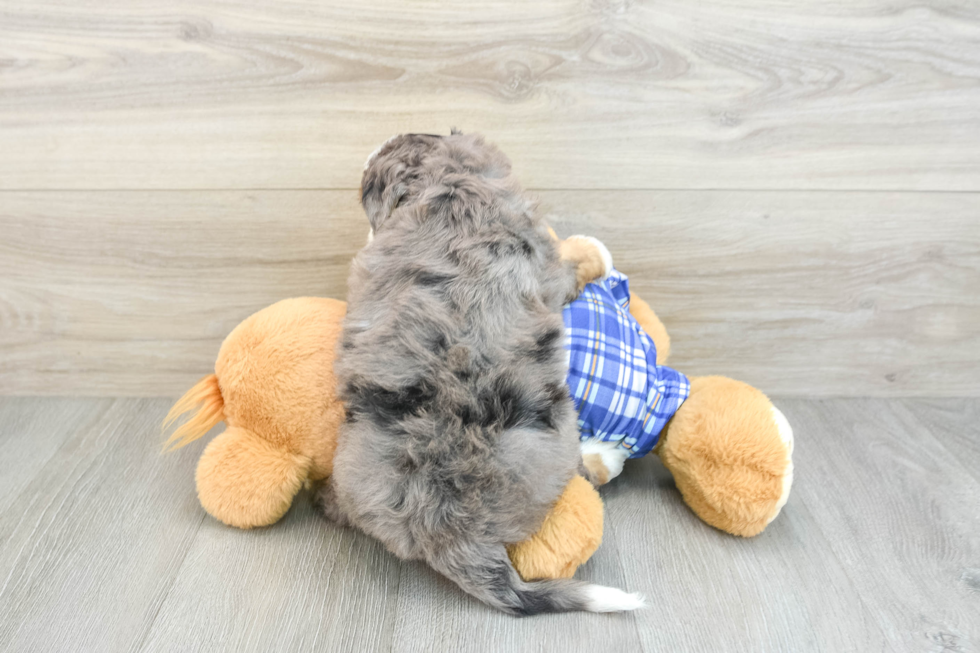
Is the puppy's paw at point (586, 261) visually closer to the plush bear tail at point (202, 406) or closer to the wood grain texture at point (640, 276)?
the wood grain texture at point (640, 276)

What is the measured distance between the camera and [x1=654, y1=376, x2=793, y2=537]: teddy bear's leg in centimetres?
76

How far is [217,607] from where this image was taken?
69 centimetres

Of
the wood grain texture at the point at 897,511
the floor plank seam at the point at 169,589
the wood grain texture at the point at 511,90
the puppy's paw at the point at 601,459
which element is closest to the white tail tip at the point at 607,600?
the puppy's paw at the point at 601,459

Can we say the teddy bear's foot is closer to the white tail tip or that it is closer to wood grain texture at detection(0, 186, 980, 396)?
wood grain texture at detection(0, 186, 980, 396)

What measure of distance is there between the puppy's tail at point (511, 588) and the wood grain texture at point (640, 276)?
19.7 inches

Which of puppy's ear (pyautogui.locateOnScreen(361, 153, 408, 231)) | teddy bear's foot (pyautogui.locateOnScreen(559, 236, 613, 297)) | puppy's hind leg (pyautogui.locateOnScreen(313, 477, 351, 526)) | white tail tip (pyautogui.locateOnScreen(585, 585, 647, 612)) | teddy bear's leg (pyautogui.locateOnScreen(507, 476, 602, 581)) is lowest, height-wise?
puppy's hind leg (pyautogui.locateOnScreen(313, 477, 351, 526))

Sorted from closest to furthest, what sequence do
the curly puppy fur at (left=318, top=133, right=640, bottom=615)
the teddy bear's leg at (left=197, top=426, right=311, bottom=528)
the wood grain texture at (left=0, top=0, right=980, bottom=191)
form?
the curly puppy fur at (left=318, top=133, right=640, bottom=615), the teddy bear's leg at (left=197, top=426, right=311, bottom=528), the wood grain texture at (left=0, top=0, right=980, bottom=191)

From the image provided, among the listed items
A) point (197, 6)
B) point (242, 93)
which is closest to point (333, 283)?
point (242, 93)

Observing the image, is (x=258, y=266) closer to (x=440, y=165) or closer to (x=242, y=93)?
(x=242, y=93)

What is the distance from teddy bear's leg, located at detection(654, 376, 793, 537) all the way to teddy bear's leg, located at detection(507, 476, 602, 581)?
0.18 metres

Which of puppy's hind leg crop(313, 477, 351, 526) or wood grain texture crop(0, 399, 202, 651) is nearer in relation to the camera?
wood grain texture crop(0, 399, 202, 651)

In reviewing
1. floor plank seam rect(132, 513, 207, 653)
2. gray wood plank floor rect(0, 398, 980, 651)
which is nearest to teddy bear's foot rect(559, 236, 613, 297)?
gray wood plank floor rect(0, 398, 980, 651)

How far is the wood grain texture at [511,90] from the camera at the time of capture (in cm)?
87

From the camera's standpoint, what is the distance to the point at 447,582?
2.36 ft
